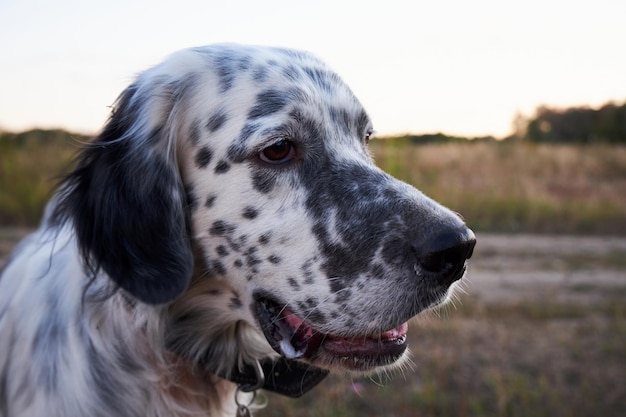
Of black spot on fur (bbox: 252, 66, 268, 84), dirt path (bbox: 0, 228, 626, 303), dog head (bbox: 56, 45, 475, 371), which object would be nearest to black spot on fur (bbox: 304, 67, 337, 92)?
dog head (bbox: 56, 45, 475, 371)

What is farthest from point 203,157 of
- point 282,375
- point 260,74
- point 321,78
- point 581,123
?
point 581,123

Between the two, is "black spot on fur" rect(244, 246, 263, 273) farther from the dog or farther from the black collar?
the black collar

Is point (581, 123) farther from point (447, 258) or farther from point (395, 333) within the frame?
point (447, 258)

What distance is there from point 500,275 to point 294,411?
12.3ft

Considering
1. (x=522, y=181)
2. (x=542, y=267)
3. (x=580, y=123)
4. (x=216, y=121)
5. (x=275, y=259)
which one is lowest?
(x=580, y=123)

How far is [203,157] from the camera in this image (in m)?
2.32

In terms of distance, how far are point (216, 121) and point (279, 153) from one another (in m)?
0.28

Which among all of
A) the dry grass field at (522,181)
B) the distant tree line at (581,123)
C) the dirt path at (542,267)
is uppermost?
the dirt path at (542,267)

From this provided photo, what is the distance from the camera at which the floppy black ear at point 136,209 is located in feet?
7.03

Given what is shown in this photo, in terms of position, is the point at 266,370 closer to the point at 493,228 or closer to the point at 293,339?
the point at 293,339

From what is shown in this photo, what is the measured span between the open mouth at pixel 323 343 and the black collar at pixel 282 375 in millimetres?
213

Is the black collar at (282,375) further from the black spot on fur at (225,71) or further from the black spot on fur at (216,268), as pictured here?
the black spot on fur at (225,71)

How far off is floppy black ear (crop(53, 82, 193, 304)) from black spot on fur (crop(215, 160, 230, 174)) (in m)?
0.15

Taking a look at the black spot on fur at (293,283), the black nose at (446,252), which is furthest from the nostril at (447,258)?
the black spot on fur at (293,283)
